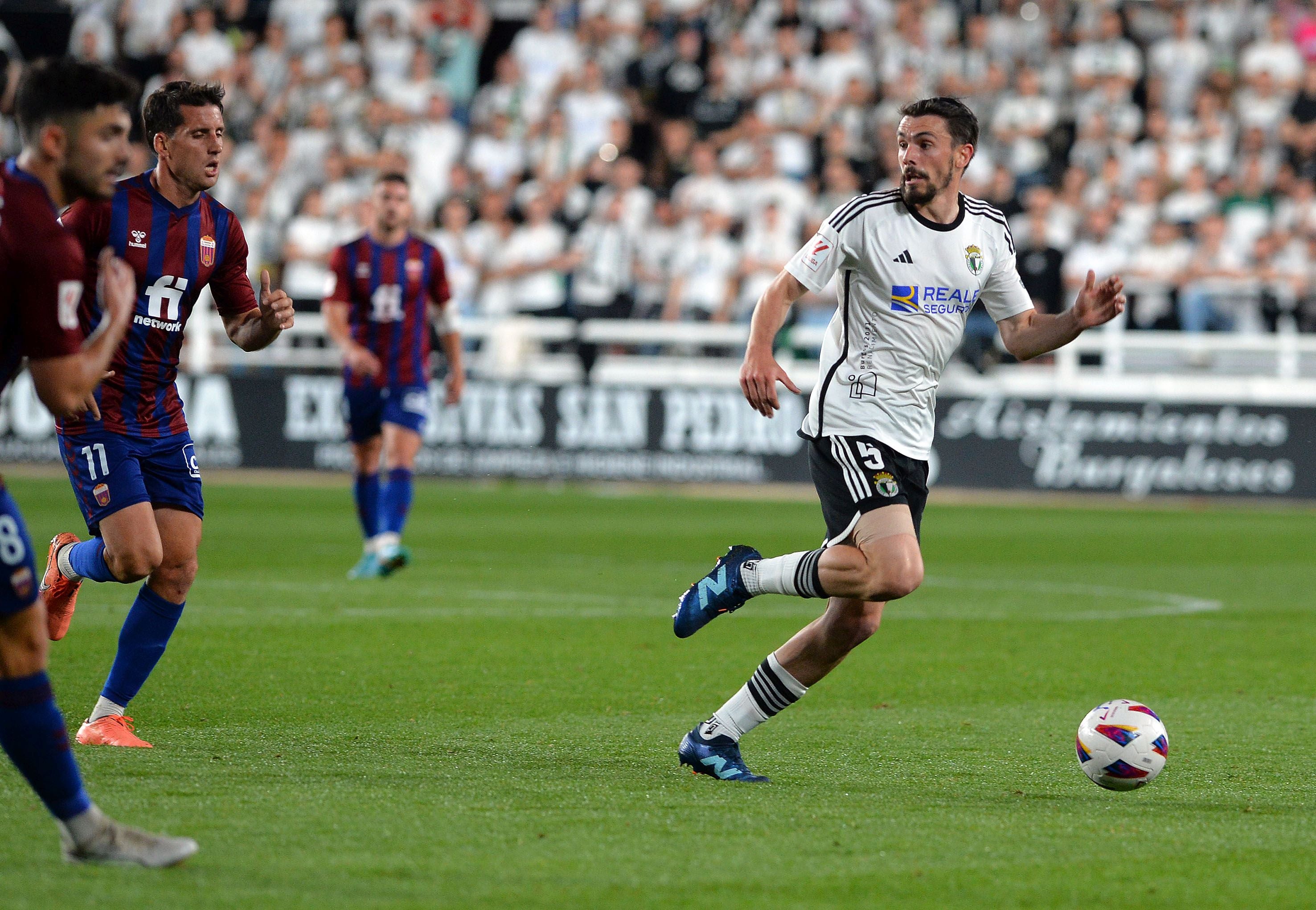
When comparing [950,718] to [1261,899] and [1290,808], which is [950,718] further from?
[1261,899]

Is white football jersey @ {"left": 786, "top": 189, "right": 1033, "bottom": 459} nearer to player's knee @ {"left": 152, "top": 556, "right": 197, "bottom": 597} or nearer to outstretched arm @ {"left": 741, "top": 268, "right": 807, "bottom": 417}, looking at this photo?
outstretched arm @ {"left": 741, "top": 268, "right": 807, "bottom": 417}

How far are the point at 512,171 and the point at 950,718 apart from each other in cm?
1527

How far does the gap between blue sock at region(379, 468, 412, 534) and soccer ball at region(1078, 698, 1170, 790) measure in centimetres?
690

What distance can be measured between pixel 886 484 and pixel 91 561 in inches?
115

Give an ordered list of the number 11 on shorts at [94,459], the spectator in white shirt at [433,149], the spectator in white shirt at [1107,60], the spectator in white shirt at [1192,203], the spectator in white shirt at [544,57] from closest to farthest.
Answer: the number 11 on shorts at [94,459] < the spectator in white shirt at [1192,203] < the spectator in white shirt at [1107,60] < the spectator in white shirt at [433,149] < the spectator in white shirt at [544,57]

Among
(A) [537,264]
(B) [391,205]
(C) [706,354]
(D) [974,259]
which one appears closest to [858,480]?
(D) [974,259]

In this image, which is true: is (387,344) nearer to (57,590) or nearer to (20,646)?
(57,590)

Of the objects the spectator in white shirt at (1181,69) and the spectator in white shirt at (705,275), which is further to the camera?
the spectator in white shirt at (1181,69)

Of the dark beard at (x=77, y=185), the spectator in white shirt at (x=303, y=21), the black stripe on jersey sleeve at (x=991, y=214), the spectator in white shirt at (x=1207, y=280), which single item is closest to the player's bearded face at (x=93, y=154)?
the dark beard at (x=77, y=185)

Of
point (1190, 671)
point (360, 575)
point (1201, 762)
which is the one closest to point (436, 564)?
point (360, 575)

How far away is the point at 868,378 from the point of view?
20.5 feet

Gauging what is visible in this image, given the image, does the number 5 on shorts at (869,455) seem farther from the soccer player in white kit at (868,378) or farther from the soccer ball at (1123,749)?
the soccer ball at (1123,749)

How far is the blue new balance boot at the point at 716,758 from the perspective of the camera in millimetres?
5898

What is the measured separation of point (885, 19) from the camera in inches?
883
